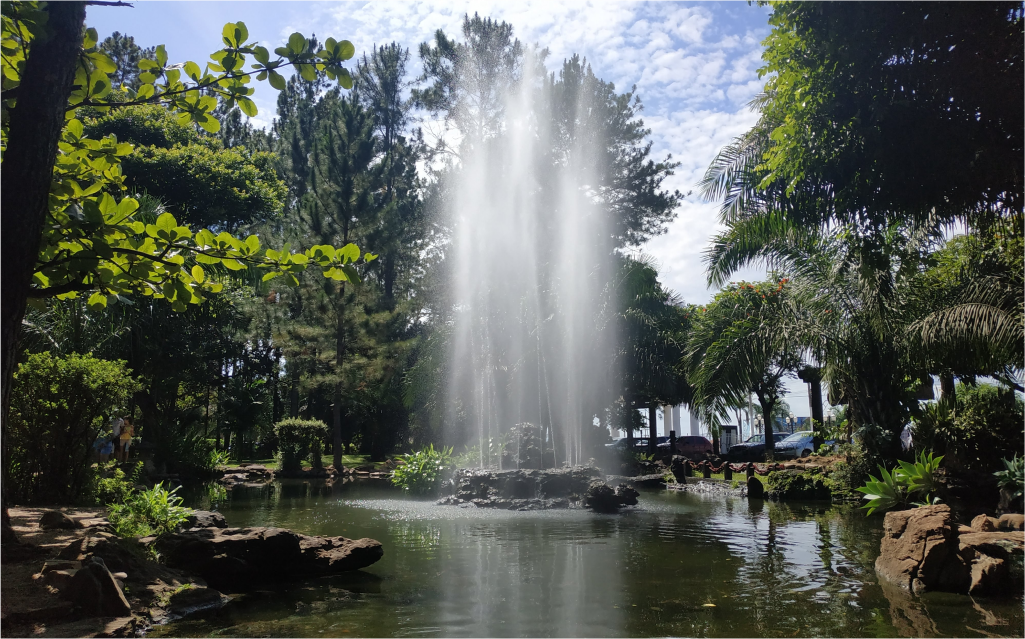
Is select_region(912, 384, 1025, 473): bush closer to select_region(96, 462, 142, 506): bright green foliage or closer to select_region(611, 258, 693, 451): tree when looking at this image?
select_region(611, 258, 693, 451): tree

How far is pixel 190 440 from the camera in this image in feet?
68.5

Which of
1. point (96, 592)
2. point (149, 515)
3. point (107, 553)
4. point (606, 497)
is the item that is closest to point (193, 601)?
point (107, 553)

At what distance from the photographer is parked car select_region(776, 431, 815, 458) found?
2923 cm

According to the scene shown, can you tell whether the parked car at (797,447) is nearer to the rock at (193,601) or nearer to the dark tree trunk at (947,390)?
the dark tree trunk at (947,390)

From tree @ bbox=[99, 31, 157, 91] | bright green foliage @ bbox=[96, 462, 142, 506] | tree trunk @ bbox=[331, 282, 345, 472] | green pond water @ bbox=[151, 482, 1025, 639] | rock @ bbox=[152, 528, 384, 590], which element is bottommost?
green pond water @ bbox=[151, 482, 1025, 639]

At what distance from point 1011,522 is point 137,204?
1016 cm

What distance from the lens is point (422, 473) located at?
1816 centimetres

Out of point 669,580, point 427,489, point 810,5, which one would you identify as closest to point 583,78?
point 427,489

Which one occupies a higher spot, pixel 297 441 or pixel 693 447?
pixel 297 441

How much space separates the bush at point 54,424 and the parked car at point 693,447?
1041 inches

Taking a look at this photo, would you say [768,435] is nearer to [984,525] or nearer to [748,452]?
[748,452]

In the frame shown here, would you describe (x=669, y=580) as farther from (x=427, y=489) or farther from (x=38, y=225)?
(x=427, y=489)

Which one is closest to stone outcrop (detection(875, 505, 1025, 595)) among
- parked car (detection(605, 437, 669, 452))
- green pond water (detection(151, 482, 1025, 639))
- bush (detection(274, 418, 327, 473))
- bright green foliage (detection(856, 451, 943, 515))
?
green pond water (detection(151, 482, 1025, 639))

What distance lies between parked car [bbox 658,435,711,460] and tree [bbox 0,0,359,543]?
96.1ft
